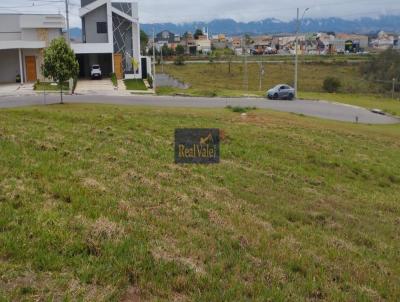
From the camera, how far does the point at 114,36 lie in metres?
56.6

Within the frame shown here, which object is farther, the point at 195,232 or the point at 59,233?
the point at 195,232

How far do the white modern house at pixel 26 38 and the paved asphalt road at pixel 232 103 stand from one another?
1140cm

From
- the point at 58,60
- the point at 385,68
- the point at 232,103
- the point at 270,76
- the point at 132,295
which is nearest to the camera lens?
the point at 132,295

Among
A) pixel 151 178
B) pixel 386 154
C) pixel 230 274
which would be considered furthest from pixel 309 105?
pixel 230 274

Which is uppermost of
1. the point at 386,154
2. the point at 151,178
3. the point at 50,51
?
the point at 50,51

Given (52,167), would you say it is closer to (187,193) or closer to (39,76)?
(187,193)

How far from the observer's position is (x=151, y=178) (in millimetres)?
9195

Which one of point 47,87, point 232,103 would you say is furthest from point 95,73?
→ point 232,103

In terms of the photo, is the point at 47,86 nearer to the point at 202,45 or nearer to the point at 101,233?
the point at 101,233

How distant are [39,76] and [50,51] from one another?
21.3 m

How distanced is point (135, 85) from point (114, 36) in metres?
9.08

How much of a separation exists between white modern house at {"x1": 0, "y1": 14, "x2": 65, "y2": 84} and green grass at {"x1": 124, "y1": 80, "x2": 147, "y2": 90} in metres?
9.20

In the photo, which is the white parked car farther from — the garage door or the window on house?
the garage door

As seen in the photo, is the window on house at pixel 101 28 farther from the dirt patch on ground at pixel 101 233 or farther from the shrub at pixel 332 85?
the dirt patch on ground at pixel 101 233
